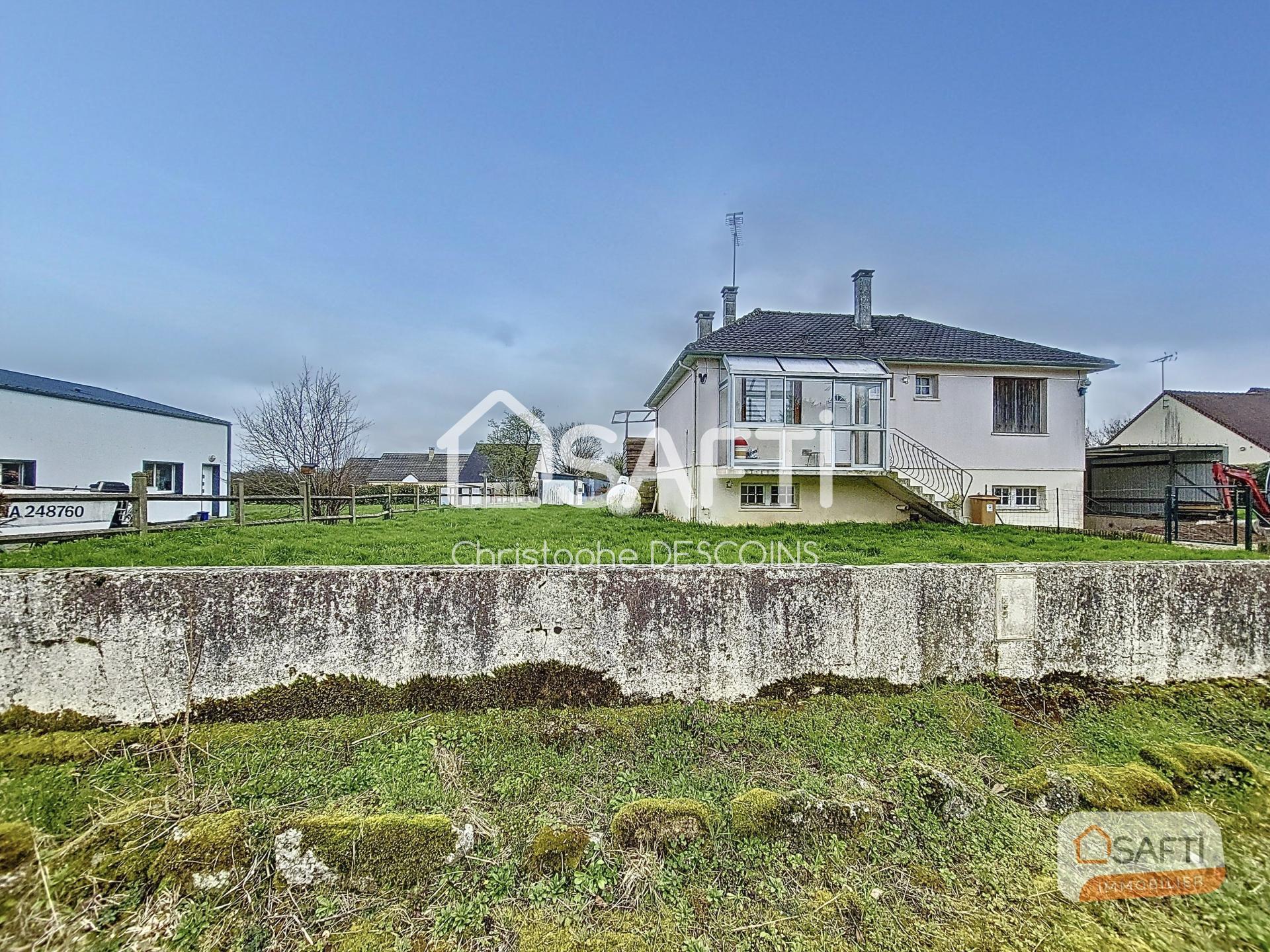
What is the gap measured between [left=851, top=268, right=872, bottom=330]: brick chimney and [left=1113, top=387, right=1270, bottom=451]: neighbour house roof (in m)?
15.3

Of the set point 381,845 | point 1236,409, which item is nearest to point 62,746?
point 381,845

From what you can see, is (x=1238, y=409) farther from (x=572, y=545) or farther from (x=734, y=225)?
(x=572, y=545)

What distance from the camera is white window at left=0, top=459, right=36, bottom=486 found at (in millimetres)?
11203

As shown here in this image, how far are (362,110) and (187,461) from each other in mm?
13213

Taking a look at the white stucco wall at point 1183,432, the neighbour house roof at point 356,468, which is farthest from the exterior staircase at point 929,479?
the neighbour house roof at point 356,468

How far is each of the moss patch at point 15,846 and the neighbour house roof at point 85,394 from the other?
14.3m

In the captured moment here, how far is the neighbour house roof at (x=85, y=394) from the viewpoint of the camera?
1199 cm

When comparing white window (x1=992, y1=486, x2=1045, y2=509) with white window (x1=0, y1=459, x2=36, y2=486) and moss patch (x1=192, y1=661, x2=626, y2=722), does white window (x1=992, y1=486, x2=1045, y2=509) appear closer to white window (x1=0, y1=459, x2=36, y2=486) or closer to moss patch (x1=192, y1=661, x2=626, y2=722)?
moss patch (x1=192, y1=661, x2=626, y2=722)

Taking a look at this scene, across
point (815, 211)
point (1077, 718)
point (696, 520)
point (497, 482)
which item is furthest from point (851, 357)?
point (497, 482)

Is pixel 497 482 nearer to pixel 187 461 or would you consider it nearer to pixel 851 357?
pixel 187 461

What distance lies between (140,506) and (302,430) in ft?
31.7

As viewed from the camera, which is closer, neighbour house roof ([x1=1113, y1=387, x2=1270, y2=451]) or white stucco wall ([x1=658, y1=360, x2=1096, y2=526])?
white stucco wall ([x1=658, y1=360, x2=1096, y2=526])

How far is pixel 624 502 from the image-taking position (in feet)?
47.9

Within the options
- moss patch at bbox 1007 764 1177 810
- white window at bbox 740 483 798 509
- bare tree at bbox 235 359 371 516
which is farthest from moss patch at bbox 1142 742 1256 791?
bare tree at bbox 235 359 371 516
